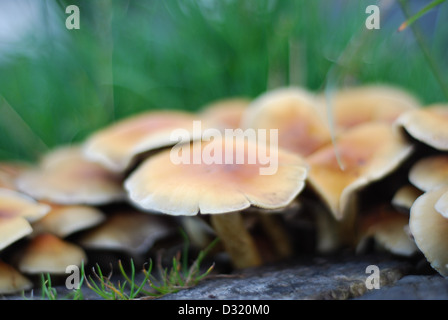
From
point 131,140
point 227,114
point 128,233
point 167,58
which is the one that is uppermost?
point 167,58

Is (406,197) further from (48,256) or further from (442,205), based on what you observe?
(48,256)

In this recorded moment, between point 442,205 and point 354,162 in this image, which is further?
point 354,162

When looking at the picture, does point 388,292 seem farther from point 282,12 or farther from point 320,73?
point 282,12

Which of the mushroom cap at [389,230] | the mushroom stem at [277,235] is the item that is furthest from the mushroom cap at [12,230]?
the mushroom cap at [389,230]

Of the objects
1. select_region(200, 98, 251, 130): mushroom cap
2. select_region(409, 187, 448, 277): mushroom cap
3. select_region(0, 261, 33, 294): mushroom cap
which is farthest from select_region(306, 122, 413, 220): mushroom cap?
select_region(0, 261, 33, 294): mushroom cap

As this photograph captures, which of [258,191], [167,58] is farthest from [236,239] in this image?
[167,58]

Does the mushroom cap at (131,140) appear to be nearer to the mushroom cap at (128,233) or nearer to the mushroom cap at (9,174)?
the mushroom cap at (128,233)

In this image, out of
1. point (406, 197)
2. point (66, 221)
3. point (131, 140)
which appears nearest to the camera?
point (406, 197)

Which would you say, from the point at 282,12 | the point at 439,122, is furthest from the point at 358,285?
the point at 282,12
